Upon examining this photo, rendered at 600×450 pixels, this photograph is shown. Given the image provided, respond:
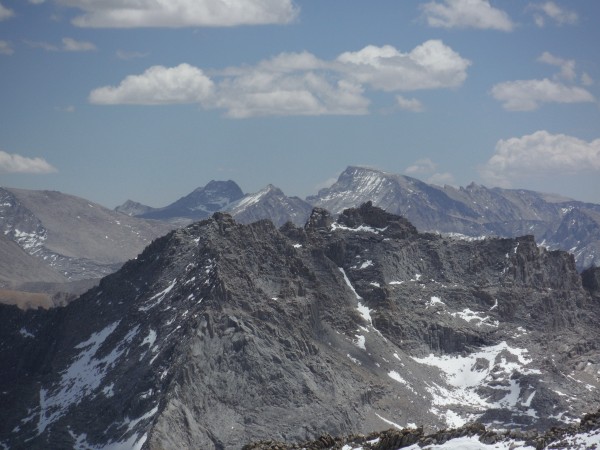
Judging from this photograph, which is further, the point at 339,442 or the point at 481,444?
the point at 339,442

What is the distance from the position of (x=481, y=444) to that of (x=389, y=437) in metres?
7.54

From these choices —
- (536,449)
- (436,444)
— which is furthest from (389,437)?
(536,449)

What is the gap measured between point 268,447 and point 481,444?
20010 mm

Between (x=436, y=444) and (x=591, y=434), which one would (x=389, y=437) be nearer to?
(x=436, y=444)

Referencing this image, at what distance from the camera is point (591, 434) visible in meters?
99.4

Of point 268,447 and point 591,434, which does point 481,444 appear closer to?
point 591,434

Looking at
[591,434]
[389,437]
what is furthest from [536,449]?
[389,437]

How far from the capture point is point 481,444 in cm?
10506

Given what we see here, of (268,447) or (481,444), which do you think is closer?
(481,444)

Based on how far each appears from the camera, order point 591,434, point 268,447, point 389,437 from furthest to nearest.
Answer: point 268,447
point 389,437
point 591,434

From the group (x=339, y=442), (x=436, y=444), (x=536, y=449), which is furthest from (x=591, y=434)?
(x=339, y=442)

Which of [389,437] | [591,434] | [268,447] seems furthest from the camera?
[268,447]

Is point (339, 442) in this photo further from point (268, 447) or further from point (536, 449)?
point (536, 449)

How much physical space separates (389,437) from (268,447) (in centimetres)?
1290
